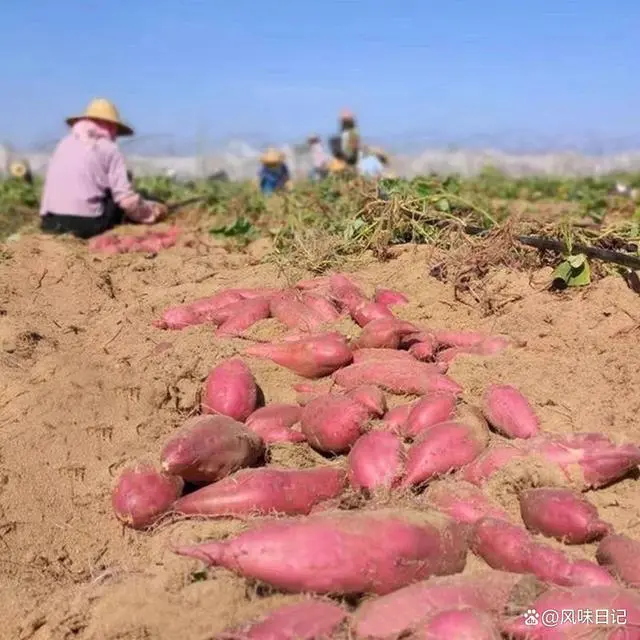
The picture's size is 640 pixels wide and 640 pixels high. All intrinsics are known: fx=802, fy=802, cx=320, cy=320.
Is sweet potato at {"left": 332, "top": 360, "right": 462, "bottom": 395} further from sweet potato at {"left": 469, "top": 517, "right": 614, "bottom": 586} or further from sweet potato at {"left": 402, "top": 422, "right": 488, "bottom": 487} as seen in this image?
sweet potato at {"left": 469, "top": 517, "right": 614, "bottom": 586}

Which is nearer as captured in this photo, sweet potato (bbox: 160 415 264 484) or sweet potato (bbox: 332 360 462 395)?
sweet potato (bbox: 160 415 264 484)

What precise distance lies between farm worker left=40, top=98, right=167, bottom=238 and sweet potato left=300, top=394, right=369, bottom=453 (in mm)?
5059

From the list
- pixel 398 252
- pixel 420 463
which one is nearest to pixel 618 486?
pixel 420 463

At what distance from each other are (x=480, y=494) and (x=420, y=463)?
0.74 feet

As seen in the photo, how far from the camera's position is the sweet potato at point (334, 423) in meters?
2.75

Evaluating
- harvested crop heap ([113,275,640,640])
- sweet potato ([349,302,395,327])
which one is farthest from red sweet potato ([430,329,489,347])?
sweet potato ([349,302,395,327])

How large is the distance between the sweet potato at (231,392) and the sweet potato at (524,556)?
1.08 m

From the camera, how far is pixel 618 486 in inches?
97.3

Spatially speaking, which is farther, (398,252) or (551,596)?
(398,252)

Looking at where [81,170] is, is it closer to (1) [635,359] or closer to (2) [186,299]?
(2) [186,299]

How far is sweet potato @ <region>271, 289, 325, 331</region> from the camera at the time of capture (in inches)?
142

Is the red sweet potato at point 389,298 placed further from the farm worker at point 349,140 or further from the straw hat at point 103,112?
the farm worker at point 349,140

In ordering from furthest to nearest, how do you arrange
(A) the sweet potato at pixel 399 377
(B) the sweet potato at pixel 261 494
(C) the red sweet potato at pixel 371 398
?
(A) the sweet potato at pixel 399 377 < (C) the red sweet potato at pixel 371 398 < (B) the sweet potato at pixel 261 494

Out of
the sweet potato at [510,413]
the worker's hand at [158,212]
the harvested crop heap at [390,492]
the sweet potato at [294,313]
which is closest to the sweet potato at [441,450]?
the harvested crop heap at [390,492]
